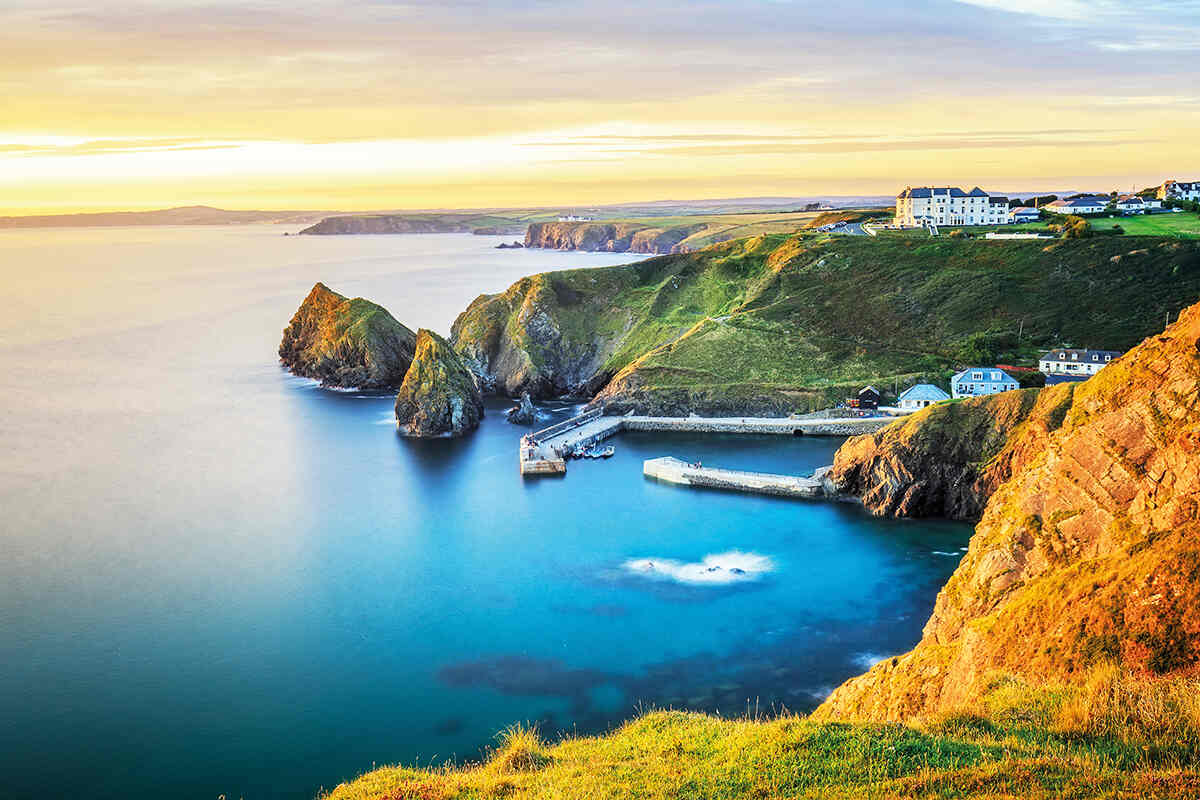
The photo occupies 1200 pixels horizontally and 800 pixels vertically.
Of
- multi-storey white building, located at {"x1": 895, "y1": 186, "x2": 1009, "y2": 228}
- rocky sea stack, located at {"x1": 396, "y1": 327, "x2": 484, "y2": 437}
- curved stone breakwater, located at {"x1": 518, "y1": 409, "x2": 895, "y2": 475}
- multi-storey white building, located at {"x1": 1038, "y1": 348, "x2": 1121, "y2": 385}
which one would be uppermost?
multi-storey white building, located at {"x1": 895, "y1": 186, "x2": 1009, "y2": 228}

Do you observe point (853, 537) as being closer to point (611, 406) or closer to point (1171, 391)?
point (1171, 391)

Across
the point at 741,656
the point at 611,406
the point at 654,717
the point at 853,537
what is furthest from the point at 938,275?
the point at 654,717

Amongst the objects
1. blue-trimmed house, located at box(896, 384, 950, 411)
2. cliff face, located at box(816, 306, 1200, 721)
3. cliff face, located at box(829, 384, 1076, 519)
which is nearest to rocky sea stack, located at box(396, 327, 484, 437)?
cliff face, located at box(829, 384, 1076, 519)

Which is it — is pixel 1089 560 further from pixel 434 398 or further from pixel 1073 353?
pixel 1073 353

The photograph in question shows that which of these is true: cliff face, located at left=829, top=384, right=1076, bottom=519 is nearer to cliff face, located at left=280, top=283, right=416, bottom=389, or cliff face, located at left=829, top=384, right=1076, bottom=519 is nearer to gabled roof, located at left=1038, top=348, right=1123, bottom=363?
gabled roof, located at left=1038, top=348, right=1123, bottom=363

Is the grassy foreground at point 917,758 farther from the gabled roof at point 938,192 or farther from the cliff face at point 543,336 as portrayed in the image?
the gabled roof at point 938,192

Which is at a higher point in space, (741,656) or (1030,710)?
(1030,710)

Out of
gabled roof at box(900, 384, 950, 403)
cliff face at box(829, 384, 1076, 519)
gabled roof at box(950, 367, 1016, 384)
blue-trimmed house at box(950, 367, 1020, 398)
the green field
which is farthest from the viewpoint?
the green field
